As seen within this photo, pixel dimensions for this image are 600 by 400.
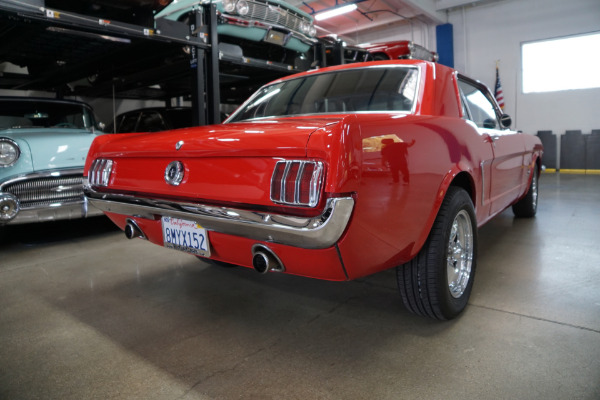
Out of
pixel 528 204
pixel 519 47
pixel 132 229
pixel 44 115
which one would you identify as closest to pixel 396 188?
pixel 132 229

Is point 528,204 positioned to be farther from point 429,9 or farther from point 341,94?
point 429,9

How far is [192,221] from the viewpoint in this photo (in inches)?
69.6

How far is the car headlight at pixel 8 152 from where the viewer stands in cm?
339

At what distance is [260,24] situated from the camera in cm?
480

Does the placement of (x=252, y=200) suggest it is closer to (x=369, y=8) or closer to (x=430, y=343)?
(x=430, y=343)

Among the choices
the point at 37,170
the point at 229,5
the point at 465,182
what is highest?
the point at 229,5

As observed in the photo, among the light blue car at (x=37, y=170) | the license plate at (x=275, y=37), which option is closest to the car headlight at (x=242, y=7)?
the license plate at (x=275, y=37)

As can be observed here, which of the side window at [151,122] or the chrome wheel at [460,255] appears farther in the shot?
the side window at [151,122]

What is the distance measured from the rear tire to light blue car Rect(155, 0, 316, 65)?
3235 millimetres

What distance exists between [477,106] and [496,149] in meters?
0.42

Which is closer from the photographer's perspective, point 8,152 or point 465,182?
point 465,182

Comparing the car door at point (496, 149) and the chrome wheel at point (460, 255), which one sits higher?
the car door at point (496, 149)

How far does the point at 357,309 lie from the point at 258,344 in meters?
0.60

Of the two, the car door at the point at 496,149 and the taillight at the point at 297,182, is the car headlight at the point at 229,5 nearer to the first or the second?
the car door at the point at 496,149
